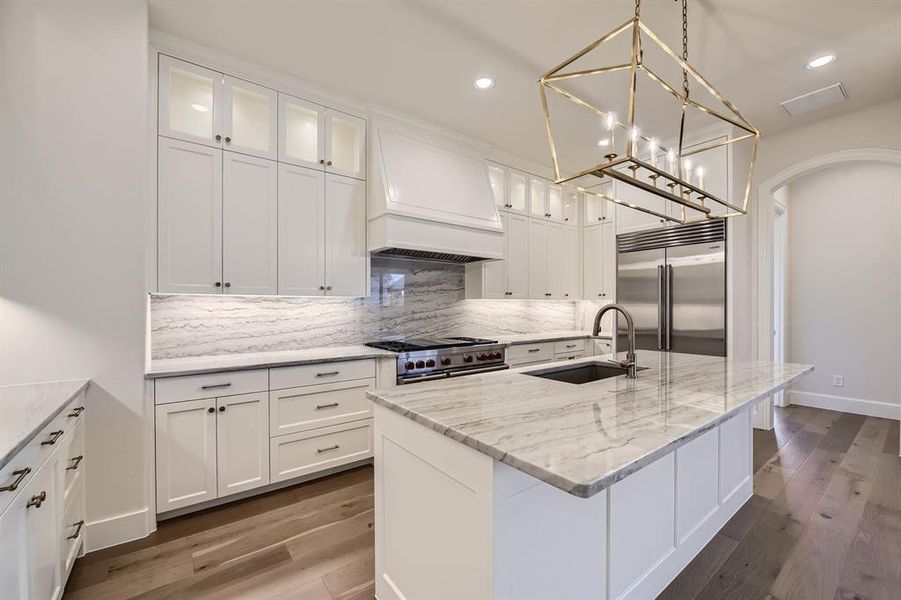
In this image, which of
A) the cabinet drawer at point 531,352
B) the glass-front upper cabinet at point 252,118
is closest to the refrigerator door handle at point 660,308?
the cabinet drawer at point 531,352

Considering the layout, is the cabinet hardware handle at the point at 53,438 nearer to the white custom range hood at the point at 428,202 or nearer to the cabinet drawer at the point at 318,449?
the cabinet drawer at the point at 318,449

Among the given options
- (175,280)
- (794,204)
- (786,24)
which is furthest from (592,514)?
(794,204)

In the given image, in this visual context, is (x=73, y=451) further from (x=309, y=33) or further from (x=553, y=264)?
(x=553, y=264)

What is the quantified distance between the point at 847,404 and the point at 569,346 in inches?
126

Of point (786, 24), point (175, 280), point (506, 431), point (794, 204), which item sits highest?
point (786, 24)

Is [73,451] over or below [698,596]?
over

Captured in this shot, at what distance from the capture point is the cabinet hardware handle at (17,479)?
109 centimetres

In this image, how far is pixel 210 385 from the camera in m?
2.33

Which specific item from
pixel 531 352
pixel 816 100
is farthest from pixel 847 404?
pixel 531 352

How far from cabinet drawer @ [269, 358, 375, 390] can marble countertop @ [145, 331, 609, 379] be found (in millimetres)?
45

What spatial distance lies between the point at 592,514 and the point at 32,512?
1.89m

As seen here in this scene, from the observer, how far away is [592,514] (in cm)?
138

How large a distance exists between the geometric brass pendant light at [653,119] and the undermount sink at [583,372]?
906 millimetres

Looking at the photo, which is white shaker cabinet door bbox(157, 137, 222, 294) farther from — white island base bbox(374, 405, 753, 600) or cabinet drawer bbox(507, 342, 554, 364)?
cabinet drawer bbox(507, 342, 554, 364)
